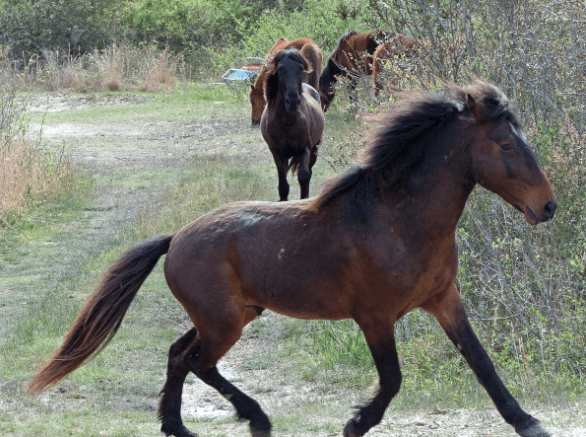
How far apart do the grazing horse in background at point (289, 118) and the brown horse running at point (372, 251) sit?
4.83 metres

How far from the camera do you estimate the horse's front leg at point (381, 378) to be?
3.65m

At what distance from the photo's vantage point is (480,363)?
12.2 ft

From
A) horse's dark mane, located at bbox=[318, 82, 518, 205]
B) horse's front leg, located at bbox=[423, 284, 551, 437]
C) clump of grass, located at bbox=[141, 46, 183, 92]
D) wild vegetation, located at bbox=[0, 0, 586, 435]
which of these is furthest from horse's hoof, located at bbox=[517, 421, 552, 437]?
clump of grass, located at bbox=[141, 46, 183, 92]

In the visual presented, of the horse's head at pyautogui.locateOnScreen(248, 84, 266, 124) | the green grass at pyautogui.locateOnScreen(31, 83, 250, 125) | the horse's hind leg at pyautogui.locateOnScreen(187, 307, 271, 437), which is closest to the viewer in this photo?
the horse's hind leg at pyautogui.locateOnScreen(187, 307, 271, 437)

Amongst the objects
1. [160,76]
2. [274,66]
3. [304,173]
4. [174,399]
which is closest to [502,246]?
[174,399]

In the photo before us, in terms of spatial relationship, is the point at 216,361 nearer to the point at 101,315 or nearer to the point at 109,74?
the point at 101,315

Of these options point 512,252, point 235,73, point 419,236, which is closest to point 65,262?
point 512,252

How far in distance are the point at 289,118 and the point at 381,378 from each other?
588cm

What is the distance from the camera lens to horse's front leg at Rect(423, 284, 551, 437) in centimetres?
357

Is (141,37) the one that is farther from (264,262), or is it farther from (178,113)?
(264,262)

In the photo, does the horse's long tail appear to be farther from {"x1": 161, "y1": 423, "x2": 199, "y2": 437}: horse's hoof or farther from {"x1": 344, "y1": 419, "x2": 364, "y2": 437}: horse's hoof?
{"x1": 344, "y1": 419, "x2": 364, "y2": 437}: horse's hoof

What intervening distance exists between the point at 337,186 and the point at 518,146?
0.94 meters

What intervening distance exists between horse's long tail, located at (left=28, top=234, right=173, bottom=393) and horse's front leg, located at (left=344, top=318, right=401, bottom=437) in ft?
4.80

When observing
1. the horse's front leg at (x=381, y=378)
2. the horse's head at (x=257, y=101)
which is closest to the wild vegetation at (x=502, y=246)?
the horse's front leg at (x=381, y=378)
